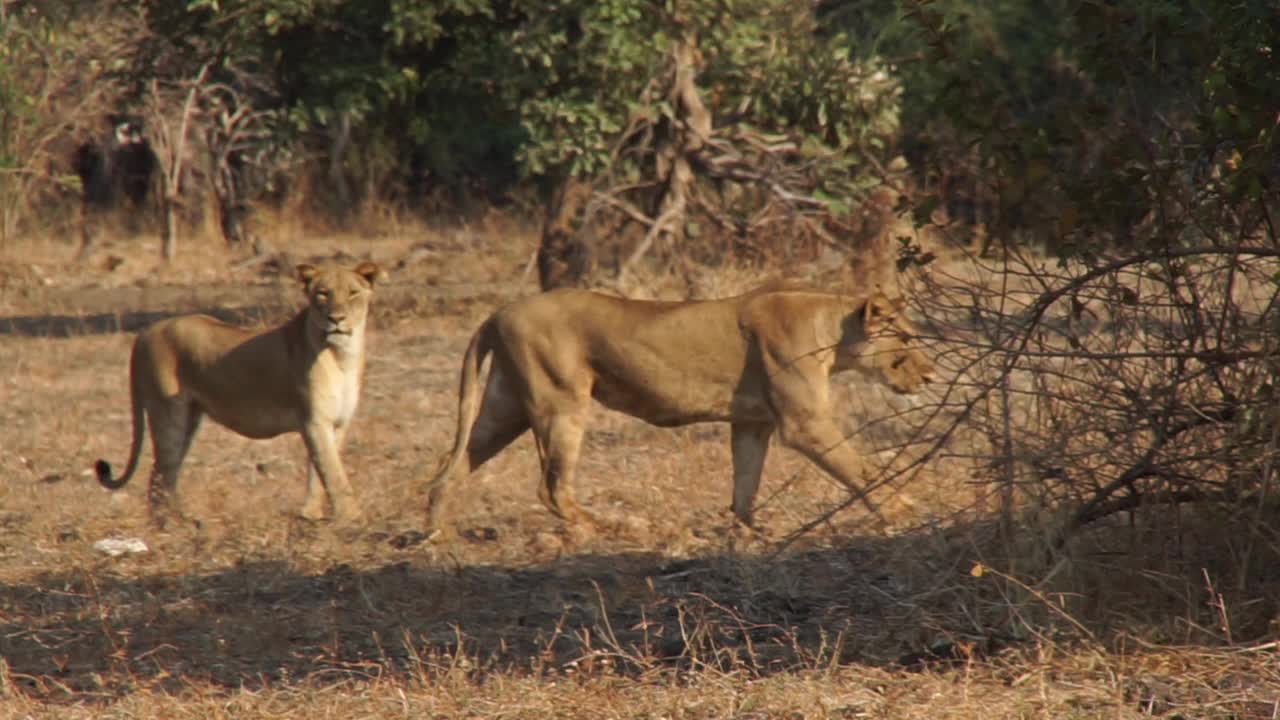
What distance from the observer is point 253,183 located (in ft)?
74.3

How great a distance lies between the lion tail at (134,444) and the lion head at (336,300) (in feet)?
3.29

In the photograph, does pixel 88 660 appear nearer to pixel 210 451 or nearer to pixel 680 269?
pixel 210 451

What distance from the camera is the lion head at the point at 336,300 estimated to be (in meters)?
7.48

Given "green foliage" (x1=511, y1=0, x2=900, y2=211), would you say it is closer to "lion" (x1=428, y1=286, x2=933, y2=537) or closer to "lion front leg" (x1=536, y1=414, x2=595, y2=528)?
"lion" (x1=428, y1=286, x2=933, y2=537)

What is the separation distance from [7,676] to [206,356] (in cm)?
304

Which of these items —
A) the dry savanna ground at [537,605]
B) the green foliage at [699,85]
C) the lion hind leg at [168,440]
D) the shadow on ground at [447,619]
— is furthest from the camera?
the green foliage at [699,85]

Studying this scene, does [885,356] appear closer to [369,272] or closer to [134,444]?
[369,272]

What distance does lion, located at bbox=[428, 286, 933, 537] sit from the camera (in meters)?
6.91

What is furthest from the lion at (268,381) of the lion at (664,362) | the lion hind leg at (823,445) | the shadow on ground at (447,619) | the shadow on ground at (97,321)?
the shadow on ground at (97,321)

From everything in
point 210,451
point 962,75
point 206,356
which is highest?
point 962,75

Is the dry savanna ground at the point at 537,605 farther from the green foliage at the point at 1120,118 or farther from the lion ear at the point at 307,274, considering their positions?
the lion ear at the point at 307,274

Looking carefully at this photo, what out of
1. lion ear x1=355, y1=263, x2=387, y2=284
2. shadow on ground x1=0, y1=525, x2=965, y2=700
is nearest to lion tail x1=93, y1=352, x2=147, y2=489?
lion ear x1=355, y1=263, x2=387, y2=284

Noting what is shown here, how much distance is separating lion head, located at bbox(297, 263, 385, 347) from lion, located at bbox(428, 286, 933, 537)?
773 millimetres

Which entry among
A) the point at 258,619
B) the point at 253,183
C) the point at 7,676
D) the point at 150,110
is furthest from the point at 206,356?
the point at 253,183
